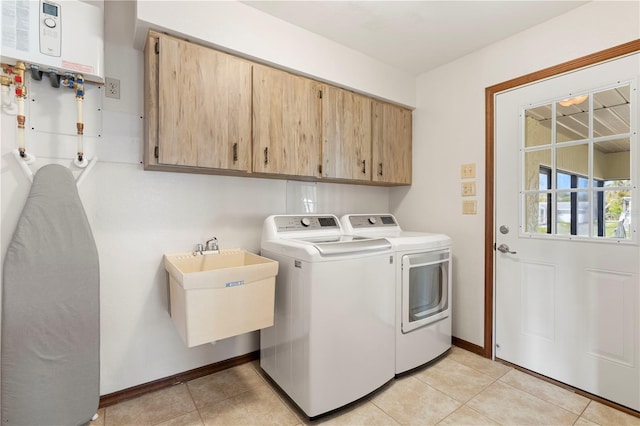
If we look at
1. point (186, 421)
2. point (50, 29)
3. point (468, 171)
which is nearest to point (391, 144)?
point (468, 171)

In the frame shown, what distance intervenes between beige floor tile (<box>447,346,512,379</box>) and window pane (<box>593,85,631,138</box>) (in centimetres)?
173

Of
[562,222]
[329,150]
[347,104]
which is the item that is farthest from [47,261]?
[562,222]

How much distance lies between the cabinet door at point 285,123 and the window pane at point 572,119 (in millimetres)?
1672

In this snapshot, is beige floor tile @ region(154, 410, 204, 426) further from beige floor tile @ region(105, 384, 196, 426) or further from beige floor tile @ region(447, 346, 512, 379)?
beige floor tile @ region(447, 346, 512, 379)

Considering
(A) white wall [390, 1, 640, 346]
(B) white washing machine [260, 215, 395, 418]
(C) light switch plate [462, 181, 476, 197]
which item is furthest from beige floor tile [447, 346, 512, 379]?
(C) light switch plate [462, 181, 476, 197]

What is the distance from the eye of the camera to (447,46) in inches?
93.3

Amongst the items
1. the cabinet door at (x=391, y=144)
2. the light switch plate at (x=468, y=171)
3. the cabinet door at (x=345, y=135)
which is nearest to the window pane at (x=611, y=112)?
the light switch plate at (x=468, y=171)

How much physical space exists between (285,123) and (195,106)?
23.6 inches

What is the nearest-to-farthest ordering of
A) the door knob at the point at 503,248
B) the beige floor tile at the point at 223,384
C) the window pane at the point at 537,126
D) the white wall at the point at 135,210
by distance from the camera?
the white wall at the point at 135,210, the beige floor tile at the point at 223,384, the window pane at the point at 537,126, the door knob at the point at 503,248

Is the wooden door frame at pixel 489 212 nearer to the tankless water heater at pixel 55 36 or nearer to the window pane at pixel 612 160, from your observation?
the window pane at pixel 612 160

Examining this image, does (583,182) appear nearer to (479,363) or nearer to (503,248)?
(503,248)

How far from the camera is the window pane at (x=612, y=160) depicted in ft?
5.75

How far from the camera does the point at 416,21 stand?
2.05 metres

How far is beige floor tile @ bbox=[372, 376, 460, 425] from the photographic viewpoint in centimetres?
167
